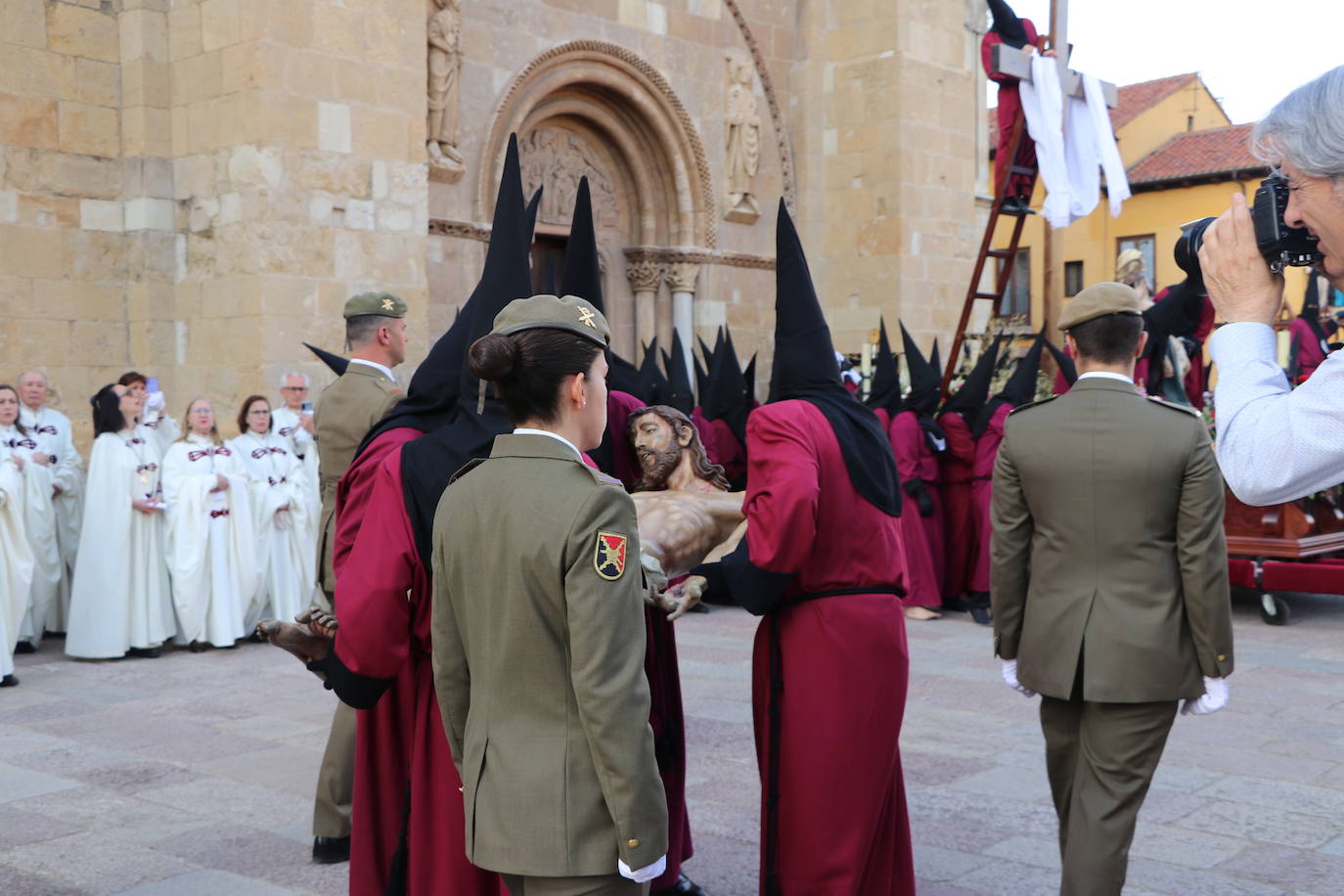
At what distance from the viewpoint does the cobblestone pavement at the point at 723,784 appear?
4391 millimetres

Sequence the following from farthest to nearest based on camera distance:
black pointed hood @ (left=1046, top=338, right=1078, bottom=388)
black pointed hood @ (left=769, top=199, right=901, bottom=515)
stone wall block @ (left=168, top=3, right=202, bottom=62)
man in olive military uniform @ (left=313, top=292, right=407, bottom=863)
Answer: stone wall block @ (left=168, top=3, right=202, bottom=62), black pointed hood @ (left=1046, top=338, right=1078, bottom=388), man in olive military uniform @ (left=313, top=292, right=407, bottom=863), black pointed hood @ (left=769, top=199, right=901, bottom=515)

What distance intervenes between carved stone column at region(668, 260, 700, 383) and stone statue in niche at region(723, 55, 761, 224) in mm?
930

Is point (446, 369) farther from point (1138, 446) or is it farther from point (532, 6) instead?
point (532, 6)

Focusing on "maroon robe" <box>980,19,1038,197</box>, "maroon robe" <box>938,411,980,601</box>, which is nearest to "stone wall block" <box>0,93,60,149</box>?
"maroon robe" <box>938,411,980,601</box>

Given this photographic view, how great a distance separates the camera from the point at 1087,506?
3.64m

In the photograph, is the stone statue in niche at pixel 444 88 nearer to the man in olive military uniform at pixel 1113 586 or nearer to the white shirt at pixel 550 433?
the man in olive military uniform at pixel 1113 586

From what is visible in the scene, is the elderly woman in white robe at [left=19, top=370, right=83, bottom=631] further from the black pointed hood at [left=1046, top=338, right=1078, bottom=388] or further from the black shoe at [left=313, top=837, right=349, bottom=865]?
the black pointed hood at [left=1046, top=338, right=1078, bottom=388]

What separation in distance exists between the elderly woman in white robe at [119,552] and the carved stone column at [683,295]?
294 inches

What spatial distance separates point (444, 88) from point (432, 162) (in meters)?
0.71

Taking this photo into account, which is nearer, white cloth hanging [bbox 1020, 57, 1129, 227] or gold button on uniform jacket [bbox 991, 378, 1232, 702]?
gold button on uniform jacket [bbox 991, 378, 1232, 702]

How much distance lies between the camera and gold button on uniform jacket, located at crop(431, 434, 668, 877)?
7.81ft

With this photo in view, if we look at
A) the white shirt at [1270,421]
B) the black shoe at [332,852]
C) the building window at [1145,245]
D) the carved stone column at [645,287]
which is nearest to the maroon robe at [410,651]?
the black shoe at [332,852]

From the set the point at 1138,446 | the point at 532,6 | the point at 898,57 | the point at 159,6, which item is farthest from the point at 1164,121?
the point at 1138,446

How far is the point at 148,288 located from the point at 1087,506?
9.33 metres
